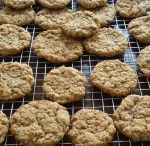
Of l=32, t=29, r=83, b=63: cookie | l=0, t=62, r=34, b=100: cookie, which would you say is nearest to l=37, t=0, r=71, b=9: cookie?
l=32, t=29, r=83, b=63: cookie

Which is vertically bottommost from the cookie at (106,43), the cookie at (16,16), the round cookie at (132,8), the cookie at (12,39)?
the cookie at (12,39)

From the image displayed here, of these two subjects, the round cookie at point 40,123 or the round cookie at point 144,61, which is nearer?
the round cookie at point 40,123

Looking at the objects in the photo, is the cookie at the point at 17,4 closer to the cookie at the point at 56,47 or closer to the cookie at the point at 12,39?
the cookie at the point at 12,39

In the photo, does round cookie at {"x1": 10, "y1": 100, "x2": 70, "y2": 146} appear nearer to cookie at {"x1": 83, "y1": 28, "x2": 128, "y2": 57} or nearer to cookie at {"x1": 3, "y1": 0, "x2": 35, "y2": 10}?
cookie at {"x1": 83, "y1": 28, "x2": 128, "y2": 57}

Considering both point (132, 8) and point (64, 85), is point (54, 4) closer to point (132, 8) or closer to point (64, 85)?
point (132, 8)

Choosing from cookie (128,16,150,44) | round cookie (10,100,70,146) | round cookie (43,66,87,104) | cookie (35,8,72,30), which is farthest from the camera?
cookie (35,8,72,30)

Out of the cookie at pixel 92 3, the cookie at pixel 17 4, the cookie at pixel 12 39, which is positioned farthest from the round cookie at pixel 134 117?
the cookie at pixel 17 4
